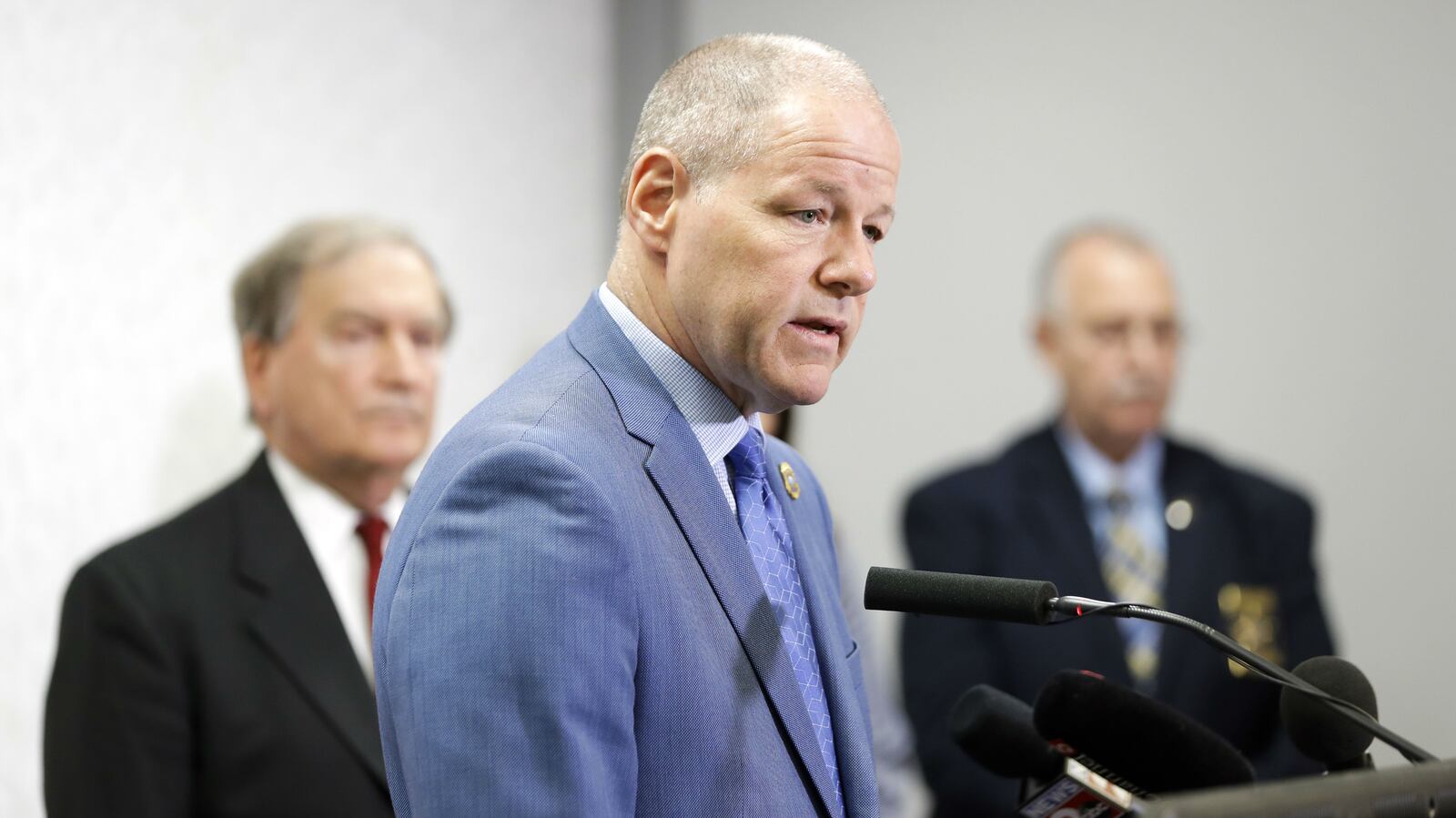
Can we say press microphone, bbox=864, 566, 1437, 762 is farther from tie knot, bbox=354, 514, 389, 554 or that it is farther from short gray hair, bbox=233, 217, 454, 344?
short gray hair, bbox=233, 217, 454, 344

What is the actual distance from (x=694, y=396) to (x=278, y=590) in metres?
1.02

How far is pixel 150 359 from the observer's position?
2.38 meters

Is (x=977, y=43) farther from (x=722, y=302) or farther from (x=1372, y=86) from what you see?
(x=722, y=302)

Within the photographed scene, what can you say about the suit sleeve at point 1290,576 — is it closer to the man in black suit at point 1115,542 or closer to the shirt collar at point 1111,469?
the man in black suit at point 1115,542

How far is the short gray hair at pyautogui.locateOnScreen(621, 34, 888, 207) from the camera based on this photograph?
120cm

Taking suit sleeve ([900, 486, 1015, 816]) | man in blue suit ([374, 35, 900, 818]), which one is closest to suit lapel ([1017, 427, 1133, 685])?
suit sleeve ([900, 486, 1015, 816])

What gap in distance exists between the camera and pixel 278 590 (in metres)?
2.01

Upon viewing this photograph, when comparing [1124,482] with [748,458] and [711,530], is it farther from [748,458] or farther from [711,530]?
[711,530]

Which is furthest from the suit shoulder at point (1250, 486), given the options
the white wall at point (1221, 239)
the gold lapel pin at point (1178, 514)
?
the white wall at point (1221, 239)

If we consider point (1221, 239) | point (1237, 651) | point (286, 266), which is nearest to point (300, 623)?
point (286, 266)

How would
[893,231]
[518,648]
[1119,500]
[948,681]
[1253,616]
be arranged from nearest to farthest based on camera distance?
[518,648] < [948,681] < [1253,616] < [1119,500] < [893,231]

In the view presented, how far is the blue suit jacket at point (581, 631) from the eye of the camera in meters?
0.98

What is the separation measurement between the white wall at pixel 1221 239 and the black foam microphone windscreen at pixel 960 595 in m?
2.40

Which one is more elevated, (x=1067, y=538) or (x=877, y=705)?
(x=1067, y=538)
